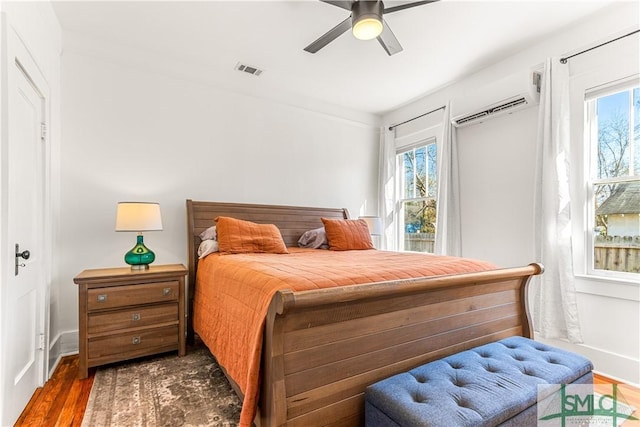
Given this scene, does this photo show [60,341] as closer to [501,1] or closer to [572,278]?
[572,278]

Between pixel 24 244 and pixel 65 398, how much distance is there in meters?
1.00

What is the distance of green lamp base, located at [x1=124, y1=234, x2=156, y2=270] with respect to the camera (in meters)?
2.66

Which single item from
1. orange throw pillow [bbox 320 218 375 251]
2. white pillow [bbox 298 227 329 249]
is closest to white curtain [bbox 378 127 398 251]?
orange throw pillow [bbox 320 218 375 251]

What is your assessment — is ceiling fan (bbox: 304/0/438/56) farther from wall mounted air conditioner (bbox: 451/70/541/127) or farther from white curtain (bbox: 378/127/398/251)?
white curtain (bbox: 378/127/398/251)

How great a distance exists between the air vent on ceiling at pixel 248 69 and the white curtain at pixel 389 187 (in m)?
2.08

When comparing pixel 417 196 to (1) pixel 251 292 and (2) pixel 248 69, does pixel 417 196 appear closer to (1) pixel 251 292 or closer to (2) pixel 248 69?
(2) pixel 248 69

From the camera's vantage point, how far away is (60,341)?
2.65 metres

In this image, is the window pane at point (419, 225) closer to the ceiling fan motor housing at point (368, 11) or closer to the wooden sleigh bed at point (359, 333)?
the wooden sleigh bed at point (359, 333)

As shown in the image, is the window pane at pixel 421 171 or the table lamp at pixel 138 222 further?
the window pane at pixel 421 171

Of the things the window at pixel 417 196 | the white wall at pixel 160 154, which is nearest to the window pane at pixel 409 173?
the window at pixel 417 196

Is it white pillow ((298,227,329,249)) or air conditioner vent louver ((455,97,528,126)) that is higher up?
air conditioner vent louver ((455,97,528,126))

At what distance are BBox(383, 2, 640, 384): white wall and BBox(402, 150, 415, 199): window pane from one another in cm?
61

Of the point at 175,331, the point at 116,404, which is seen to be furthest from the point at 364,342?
the point at 175,331

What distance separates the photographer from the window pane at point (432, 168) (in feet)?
13.5
